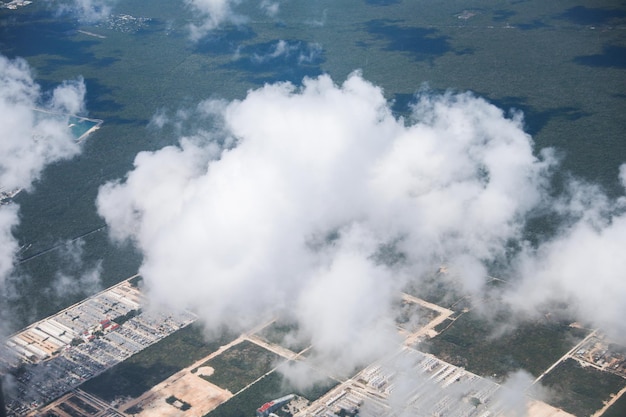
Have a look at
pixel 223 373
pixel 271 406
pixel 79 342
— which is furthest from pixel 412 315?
pixel 79 342

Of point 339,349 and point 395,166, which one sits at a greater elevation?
point 395,166

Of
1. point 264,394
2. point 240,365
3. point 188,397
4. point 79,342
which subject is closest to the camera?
point 264,394

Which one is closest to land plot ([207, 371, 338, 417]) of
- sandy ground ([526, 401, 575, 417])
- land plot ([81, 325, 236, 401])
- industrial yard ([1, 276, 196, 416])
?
land plot ([81, 325, 236, 401])

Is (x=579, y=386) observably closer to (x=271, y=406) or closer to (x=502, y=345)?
(x=502, y=345)

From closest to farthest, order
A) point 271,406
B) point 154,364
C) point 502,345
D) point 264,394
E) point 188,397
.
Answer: point 271,406 → point 264,394 → point 188,397 → point 154,364 → point 502,345

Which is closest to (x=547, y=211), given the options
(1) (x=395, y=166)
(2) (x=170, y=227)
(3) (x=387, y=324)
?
(1) (x=395, y=166)

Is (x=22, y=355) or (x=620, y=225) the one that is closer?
(x=22, y=355)

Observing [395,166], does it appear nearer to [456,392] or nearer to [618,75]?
[456,392]

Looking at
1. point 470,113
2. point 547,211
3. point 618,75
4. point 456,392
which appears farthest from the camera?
point 618,75
